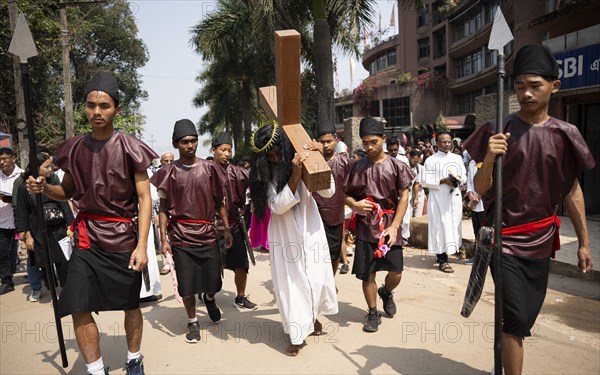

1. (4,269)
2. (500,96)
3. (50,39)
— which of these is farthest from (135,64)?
(500,96)

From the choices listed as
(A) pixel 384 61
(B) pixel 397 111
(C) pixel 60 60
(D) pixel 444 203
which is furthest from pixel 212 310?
(A) pixel 384 61

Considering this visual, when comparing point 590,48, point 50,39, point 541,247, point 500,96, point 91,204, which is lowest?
point 541,247

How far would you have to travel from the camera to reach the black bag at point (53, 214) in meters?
5.20

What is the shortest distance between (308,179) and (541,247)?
1.59m

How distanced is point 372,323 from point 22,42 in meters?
3.62

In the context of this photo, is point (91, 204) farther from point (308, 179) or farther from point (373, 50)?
point (373, 50)

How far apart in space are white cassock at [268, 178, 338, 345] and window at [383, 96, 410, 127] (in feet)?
106

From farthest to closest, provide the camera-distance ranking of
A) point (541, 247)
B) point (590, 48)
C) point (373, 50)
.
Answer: point (373, 50) → point (590, 48) → point (541, 247)

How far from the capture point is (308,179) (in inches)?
132

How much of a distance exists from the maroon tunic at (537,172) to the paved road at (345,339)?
116cm

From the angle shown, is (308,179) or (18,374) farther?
(18,374)

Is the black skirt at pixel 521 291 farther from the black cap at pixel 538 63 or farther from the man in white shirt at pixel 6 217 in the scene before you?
the man in white shirt at pixel 6 217

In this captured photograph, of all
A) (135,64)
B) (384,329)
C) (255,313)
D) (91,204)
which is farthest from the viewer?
(135,64)

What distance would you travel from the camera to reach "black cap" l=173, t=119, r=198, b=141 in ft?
13.9
